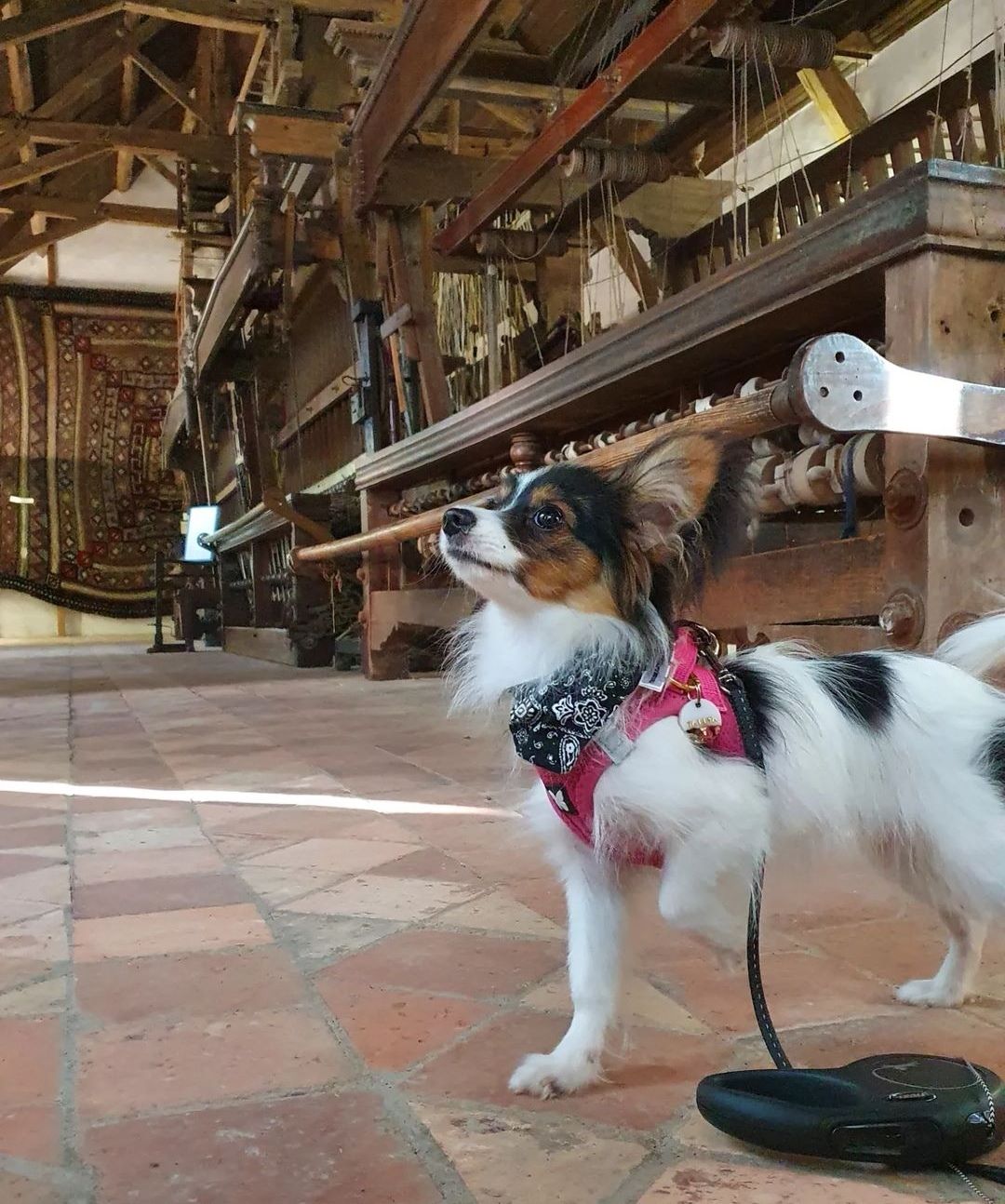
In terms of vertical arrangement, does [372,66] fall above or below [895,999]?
above

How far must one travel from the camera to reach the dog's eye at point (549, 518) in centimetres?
136

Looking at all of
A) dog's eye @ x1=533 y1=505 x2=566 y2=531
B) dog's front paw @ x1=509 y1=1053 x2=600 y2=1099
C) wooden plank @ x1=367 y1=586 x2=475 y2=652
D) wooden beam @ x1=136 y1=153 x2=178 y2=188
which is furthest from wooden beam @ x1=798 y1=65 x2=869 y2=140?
wooden beam @ x1=136 y1=153 x2=178 y2=188

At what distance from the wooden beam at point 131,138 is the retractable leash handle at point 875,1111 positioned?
36.9 feet

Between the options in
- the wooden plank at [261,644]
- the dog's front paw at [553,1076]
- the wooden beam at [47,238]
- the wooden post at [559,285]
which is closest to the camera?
the dog's front paw at [553,1076]

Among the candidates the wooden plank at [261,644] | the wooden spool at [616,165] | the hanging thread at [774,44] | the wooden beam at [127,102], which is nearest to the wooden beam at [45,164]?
the wooden beam at [127,102]

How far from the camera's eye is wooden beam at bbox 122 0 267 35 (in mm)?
8453

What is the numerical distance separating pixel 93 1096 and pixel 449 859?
Answer: 1075mm

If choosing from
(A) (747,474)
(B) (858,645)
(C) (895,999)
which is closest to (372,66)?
(B) (858,645)

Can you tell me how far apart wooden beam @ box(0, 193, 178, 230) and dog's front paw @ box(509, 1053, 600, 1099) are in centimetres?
1361

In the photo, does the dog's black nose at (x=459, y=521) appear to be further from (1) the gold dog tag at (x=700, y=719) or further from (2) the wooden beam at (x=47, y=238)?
(2) the wooden beam at (x=47, y=238)

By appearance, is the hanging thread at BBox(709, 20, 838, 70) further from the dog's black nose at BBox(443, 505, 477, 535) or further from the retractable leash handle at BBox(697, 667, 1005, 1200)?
→ the retractable leash handle at BBox(697, 667, 1005, 1200)

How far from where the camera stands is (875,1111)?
0.98 metres

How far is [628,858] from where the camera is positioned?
4.37 feet

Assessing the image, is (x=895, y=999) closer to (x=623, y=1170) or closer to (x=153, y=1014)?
(x=623, y=1170)
